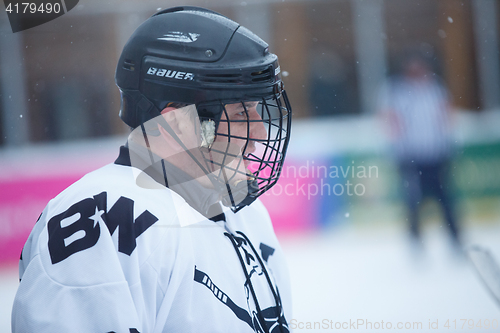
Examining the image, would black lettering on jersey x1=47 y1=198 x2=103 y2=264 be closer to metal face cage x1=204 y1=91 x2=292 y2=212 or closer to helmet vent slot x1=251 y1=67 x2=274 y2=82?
metal face cage x1=204 y1=91 x2=292 y2=212

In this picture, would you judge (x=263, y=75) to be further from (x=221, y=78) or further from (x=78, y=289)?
(x=78, y=289)

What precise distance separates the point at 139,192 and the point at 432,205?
2.96 m

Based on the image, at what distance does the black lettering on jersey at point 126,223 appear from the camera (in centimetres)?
67

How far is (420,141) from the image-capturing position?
3.24m

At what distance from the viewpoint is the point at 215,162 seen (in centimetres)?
Result: 83

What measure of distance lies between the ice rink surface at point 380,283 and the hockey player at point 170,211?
122cm

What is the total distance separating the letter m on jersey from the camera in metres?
0.66

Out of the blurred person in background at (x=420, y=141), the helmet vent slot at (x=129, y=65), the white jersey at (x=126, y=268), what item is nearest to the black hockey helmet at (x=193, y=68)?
the helmet vent slot at (x=129, y=65)

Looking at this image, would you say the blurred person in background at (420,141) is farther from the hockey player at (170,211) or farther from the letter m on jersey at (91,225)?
the letter m on jersey at (91,225)

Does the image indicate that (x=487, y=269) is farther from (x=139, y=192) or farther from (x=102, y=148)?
(x=102, y=148)

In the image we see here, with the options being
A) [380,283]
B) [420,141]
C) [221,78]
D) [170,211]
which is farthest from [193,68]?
[420,141]

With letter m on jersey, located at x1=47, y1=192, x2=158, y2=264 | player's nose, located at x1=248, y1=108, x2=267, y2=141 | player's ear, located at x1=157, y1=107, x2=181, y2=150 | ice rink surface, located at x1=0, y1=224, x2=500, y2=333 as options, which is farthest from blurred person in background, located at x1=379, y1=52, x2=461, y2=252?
letter m on jersey, located at x1=47, y1=192, x2=158, y2=264

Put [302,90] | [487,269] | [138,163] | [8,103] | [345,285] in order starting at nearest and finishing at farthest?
[138,163] → [487,269] → [345,285] → [8,103] → [302,90]

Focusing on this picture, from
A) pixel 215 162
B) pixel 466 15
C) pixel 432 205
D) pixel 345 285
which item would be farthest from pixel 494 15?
pixel 215 162
